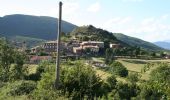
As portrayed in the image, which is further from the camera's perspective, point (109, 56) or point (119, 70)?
point (109, 56)

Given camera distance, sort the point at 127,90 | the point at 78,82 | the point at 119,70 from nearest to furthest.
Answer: the point at 78,82
the point at 127,90
the point at 119,70

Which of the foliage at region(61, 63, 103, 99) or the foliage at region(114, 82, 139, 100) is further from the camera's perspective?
the foliage at region(114, 82, 139, 100)

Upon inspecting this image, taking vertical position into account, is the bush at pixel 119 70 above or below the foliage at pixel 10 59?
below

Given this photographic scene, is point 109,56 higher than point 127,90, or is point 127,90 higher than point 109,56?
point 109,56

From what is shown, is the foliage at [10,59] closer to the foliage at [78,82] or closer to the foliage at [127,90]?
the foliage at [127,90]

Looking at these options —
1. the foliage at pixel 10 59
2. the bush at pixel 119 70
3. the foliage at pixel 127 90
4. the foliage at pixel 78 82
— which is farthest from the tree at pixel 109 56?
the foliage at pixel 78 82

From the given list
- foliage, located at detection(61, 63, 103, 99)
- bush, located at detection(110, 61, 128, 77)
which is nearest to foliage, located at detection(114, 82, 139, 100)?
bush, located at detection(110, 61, 128, 77)

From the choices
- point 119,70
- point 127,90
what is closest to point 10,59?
point 127,90

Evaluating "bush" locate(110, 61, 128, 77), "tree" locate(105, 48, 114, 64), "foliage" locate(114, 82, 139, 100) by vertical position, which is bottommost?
"foliage" locate(114, 82, 139, 100)

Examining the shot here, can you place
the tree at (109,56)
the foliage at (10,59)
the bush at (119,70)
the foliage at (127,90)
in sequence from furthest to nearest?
the tree at (109,56) < the bush at (119,70) < the foliage at (127,90) < the foliage at (10,59)

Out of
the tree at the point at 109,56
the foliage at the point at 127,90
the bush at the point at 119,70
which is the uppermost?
the tree at the point at 109,56

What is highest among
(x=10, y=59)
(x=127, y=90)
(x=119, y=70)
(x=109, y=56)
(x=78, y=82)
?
(x=10, y=59)

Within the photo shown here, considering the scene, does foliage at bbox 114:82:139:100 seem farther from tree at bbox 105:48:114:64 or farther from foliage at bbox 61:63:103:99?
tree at bbox 105:48:114:64

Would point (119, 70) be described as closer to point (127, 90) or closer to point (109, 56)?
point (127, 90)
